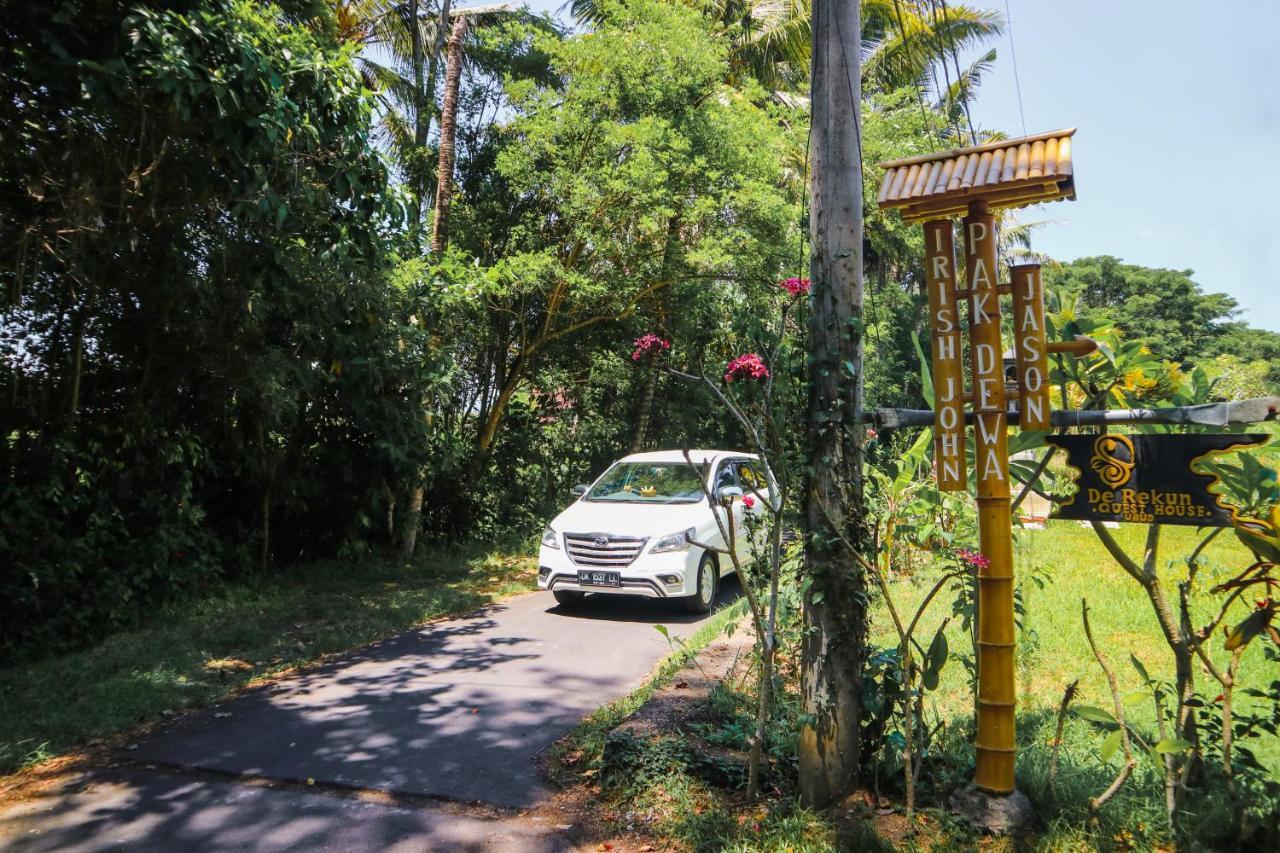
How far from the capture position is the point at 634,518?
8555 mm

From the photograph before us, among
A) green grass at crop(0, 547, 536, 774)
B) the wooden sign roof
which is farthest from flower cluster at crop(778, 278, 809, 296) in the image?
green grass at crop(0, 547, 536, 774)

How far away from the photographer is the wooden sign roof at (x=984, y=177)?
Result: 10.5ft

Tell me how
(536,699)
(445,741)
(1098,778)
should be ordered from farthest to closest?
(536,699) → (445,741) → (1098,778)

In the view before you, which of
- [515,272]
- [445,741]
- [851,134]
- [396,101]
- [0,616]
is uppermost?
[396,101]

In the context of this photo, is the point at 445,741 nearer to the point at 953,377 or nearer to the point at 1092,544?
the point at 953,377

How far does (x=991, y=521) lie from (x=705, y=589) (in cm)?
525

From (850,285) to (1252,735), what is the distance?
98.1 inches

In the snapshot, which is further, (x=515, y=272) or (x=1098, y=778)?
(x=515, y=272)

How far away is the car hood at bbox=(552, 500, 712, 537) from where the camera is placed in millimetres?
8250

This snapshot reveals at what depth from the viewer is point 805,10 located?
18.1 metres

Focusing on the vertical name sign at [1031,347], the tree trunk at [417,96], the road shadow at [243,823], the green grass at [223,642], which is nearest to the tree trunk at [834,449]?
the vertical name sign at [1031,347]

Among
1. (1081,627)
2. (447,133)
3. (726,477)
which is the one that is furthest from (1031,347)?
(447,133)

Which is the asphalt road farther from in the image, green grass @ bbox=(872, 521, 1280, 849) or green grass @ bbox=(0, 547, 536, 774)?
green grass @ bbox=(872, 521, 1280, 849)

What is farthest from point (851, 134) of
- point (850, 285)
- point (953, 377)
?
point (953, 377)
